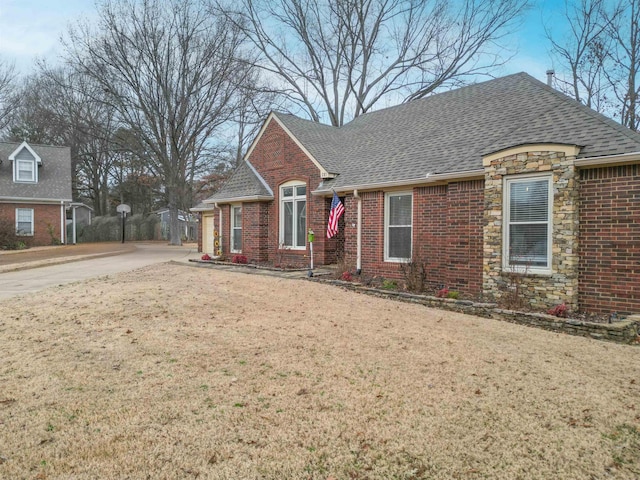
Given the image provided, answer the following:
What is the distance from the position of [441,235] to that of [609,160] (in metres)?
3.69

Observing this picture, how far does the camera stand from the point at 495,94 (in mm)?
12422

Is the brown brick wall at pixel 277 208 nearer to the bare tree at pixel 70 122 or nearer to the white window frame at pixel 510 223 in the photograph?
the white window frame at pixel 510 223

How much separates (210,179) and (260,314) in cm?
3192

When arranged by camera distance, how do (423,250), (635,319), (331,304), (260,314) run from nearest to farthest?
1. (635,319)
2. (260,314)
3. (331,304)
4. (423,250)

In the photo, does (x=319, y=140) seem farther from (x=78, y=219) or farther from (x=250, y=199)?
(x=78, y=219)

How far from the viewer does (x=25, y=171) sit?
25109 mm

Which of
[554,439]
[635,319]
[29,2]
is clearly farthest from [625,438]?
[29,2]

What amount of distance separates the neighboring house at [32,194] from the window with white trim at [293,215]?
1749cm

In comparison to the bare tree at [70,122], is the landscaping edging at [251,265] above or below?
below

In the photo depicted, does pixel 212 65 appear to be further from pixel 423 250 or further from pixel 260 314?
pixel 260 314

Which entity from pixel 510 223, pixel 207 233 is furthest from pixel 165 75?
pixel 510 223

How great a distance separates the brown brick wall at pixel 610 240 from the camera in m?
6.93

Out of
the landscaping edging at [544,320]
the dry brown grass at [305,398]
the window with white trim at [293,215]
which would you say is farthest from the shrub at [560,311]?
the window with white trim at [293,215]

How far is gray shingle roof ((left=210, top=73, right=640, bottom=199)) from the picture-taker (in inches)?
318
